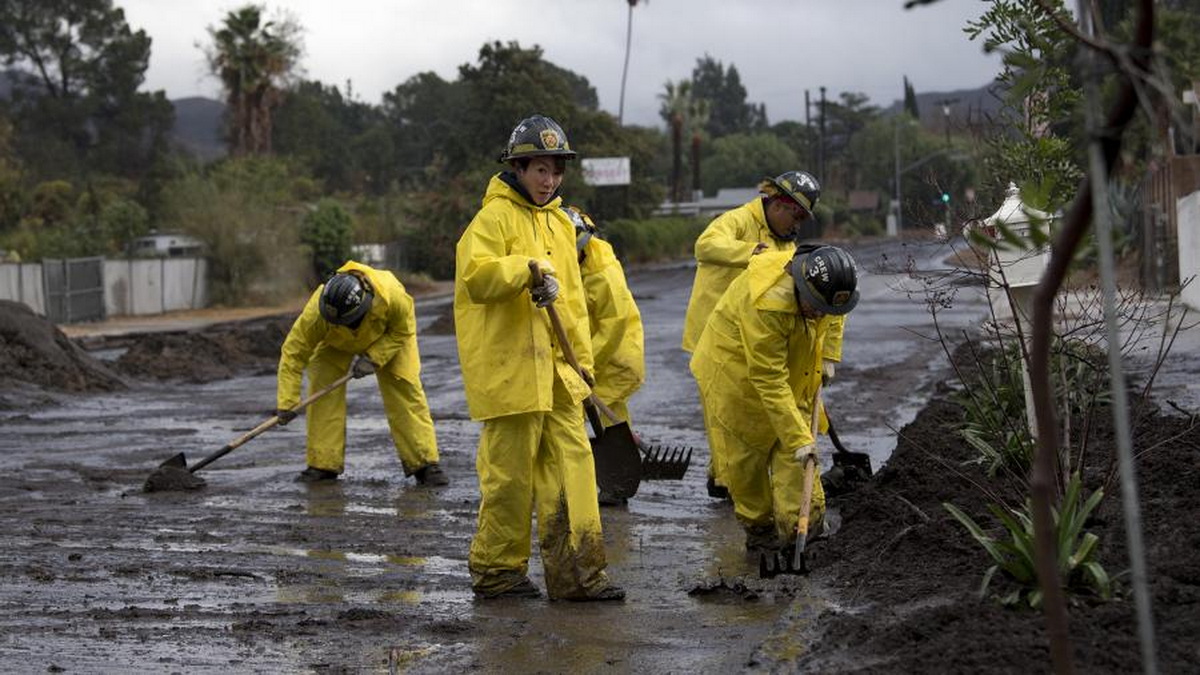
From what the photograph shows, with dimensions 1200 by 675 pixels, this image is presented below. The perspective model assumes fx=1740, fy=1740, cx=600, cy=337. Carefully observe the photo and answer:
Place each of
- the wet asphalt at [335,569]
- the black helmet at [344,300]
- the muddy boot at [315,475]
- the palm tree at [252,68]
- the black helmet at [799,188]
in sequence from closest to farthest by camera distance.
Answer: the wet asphalt at [335,569] → the black helmet at [799,188] → the black helmet at [344,300] → the muddy boot at [315,475] → the palm tree at [252,68]

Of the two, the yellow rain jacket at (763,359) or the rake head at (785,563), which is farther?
the yellow rain jacket at (763,359)

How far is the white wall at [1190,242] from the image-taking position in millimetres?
19948

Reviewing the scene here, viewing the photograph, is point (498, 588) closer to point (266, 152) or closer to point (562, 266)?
point (562, 266)

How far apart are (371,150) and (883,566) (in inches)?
3703

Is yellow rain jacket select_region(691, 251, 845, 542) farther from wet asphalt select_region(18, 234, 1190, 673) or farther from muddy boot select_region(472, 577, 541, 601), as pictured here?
muddy boot select_region(472, 577, 541, 601)

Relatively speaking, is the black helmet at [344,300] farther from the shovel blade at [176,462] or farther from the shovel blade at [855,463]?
the shovel blade at [855,463]

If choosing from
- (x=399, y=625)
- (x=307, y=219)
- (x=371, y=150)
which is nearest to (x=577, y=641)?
(x=399, y=625)

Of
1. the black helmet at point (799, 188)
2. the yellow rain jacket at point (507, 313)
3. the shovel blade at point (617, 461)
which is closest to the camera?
the yellow rain jacket at point (507, 313)

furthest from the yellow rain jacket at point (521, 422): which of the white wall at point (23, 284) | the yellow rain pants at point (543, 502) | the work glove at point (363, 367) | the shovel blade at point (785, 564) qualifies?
the white wall at point (23, 284)

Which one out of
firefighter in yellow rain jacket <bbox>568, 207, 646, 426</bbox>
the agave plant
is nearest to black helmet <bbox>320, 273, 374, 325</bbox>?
firefighter in yellow rain jacket <bbox>568, 207, 646, 426</bbox>

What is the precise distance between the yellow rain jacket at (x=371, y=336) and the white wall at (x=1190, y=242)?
11110 mm

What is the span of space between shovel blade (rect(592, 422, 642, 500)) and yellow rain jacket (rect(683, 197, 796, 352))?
1.38 m

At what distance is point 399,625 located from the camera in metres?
6.77

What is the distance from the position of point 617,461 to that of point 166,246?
42.2 meters
